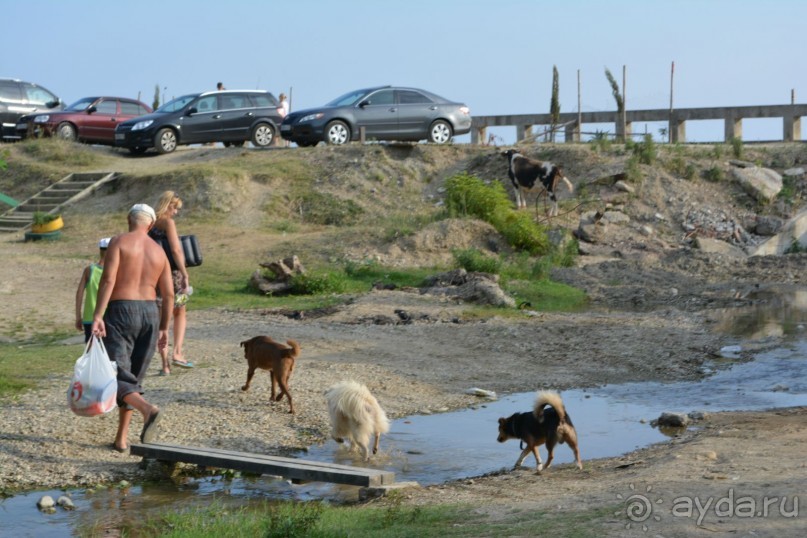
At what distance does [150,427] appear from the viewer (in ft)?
31.0

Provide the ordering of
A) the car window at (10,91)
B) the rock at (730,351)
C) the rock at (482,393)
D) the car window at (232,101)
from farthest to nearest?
1. the car window at (10,91)
2. the car window at (232,101)
3. the rock at (730,351)
4. the rock at (482,393)

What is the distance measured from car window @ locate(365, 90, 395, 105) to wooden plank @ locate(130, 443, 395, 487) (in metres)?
24.0

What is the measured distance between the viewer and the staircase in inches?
1140

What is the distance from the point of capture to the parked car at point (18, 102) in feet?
123

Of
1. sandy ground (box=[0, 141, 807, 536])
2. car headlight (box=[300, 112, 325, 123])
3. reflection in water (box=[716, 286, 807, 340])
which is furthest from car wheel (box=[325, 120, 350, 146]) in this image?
reflection in water (box=[716, 286, 807, 340])

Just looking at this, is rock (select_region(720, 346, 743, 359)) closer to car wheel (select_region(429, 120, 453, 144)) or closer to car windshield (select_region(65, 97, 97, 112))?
car wheel (select_region(429, 120, 453, 144))

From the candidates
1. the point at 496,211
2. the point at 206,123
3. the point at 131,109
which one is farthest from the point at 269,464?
the point at 131,109

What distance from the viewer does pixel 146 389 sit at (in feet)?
38.7

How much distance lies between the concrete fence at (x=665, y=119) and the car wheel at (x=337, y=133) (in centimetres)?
632

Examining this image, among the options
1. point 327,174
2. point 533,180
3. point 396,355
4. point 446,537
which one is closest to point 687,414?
point 396,355

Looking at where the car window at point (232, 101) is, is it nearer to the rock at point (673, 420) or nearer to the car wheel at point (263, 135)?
the car wheel at point (263, 135)

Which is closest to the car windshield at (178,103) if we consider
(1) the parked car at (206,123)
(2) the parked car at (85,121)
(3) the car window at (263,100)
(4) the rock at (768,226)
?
(1) the parked car at (206,123)

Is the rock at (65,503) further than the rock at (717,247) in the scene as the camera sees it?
No

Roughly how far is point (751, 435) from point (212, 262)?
48.4 feet
